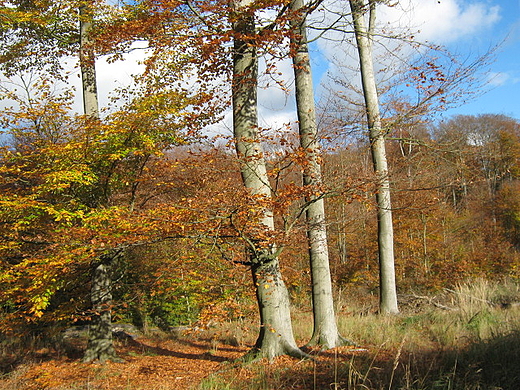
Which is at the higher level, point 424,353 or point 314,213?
point 314,213

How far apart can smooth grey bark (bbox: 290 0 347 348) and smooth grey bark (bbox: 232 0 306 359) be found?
28.9 inches

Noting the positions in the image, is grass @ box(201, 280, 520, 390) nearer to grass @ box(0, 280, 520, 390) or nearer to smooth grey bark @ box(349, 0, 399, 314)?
grass @ box(0, 280, 520, 390)

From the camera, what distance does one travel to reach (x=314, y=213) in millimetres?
7289

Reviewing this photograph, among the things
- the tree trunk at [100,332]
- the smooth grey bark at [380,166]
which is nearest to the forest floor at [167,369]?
the tree trunk at [100,332]

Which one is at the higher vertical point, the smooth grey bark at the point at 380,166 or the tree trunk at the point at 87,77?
the tree trunk at the point at 87,77

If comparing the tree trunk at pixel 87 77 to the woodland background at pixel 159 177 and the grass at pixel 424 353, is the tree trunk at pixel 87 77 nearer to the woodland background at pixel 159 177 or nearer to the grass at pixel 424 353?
the woodland background at pixel 159 177

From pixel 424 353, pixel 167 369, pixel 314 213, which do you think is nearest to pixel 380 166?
pixel 314 213

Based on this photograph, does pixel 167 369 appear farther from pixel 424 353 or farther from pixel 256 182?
pixel 424 353

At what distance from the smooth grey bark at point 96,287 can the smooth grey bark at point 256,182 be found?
12.4 feet

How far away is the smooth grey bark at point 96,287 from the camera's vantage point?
9.35 m

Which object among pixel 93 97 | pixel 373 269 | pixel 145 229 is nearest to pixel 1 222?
pixel 145 229

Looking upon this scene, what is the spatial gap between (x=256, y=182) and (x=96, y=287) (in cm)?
538

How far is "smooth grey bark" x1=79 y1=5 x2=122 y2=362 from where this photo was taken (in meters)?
9.35

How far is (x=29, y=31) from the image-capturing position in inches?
437
